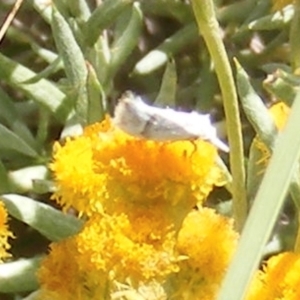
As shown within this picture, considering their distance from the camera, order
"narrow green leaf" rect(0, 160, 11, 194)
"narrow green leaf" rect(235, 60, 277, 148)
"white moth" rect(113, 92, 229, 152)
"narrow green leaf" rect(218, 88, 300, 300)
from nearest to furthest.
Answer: "narrow green leaf" rect(218, 88, 300, 300)
"white moth" rect(113, 92, 229, 152)
"narrow green leaf" rect(235, 60, 277, 148)
"narrow green leaf" rect(0, 160, 11, 194)

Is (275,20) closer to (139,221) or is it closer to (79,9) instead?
(79,9)

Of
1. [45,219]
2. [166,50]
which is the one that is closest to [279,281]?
[45,219]

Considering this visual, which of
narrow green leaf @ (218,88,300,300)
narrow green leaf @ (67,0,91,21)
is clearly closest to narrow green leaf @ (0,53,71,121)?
narrow green leaf @ (67,0,91,21)

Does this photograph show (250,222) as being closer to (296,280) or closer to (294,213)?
(296,280)

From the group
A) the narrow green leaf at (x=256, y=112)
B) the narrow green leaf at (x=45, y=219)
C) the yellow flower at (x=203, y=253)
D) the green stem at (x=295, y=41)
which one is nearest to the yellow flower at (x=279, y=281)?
the yellow flower at (x=203, y=253)

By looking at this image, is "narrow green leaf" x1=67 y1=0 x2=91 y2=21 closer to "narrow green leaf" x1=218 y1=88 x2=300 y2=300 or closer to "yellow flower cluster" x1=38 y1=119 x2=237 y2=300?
"yellow flower cluster" x1=38 y1=119 x2=237 y2=300

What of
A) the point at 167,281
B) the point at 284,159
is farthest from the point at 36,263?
the point at 284,159

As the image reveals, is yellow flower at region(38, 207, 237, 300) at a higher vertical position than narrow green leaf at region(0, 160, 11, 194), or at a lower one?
higher
